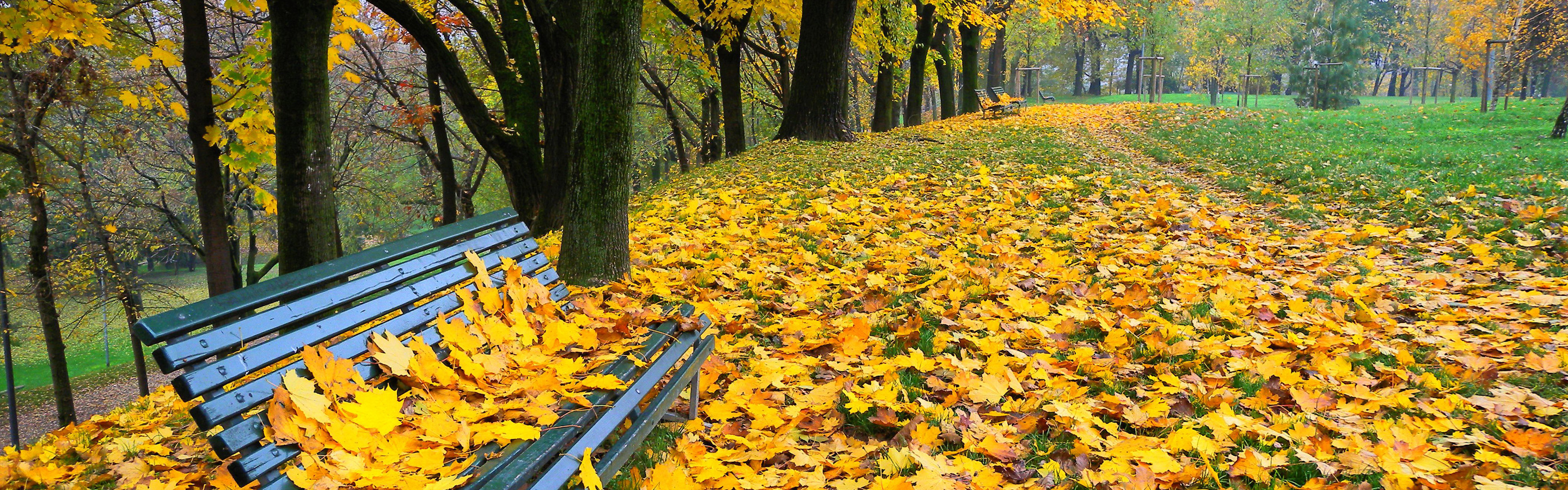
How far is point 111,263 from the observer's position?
579 inches

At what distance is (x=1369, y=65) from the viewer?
5253cm

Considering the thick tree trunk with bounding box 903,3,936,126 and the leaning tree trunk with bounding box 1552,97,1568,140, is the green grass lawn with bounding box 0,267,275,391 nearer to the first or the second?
the thick tree trunk with bounding box 903,3,936,126

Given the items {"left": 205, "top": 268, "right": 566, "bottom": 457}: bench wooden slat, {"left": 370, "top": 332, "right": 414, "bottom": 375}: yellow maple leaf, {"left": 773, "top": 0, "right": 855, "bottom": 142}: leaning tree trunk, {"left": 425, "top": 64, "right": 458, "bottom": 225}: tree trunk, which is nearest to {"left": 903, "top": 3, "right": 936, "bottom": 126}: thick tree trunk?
{"left": 773, "top": 0, "right": 855, "bottom": 142}: leaning tree trunk

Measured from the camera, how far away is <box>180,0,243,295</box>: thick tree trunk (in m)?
6.79

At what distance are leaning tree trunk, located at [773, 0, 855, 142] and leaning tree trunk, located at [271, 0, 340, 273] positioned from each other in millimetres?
7376

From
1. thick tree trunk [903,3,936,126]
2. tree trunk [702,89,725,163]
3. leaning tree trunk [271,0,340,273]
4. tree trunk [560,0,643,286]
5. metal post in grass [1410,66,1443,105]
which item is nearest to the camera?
tree trunk [560,0,643,286]

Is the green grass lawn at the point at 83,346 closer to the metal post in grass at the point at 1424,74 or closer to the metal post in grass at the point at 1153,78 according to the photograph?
the metal post in grass at the point at 1153,78

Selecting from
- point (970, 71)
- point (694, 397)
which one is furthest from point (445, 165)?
point (694, 397)

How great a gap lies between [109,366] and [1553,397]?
35.3 m

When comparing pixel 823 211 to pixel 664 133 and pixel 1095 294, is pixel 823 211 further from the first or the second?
pixel 664 133

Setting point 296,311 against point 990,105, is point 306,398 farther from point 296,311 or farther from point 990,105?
point 990,105

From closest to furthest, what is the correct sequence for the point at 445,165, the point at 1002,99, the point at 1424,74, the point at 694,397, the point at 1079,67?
1. the point at 694,397
2. the point at 445,165
3. the point at 1002,99
4. the point at 1424,74
5. the point at 1079,67

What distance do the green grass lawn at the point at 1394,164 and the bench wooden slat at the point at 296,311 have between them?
20.2 ft

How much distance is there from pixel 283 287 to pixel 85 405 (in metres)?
26.6
